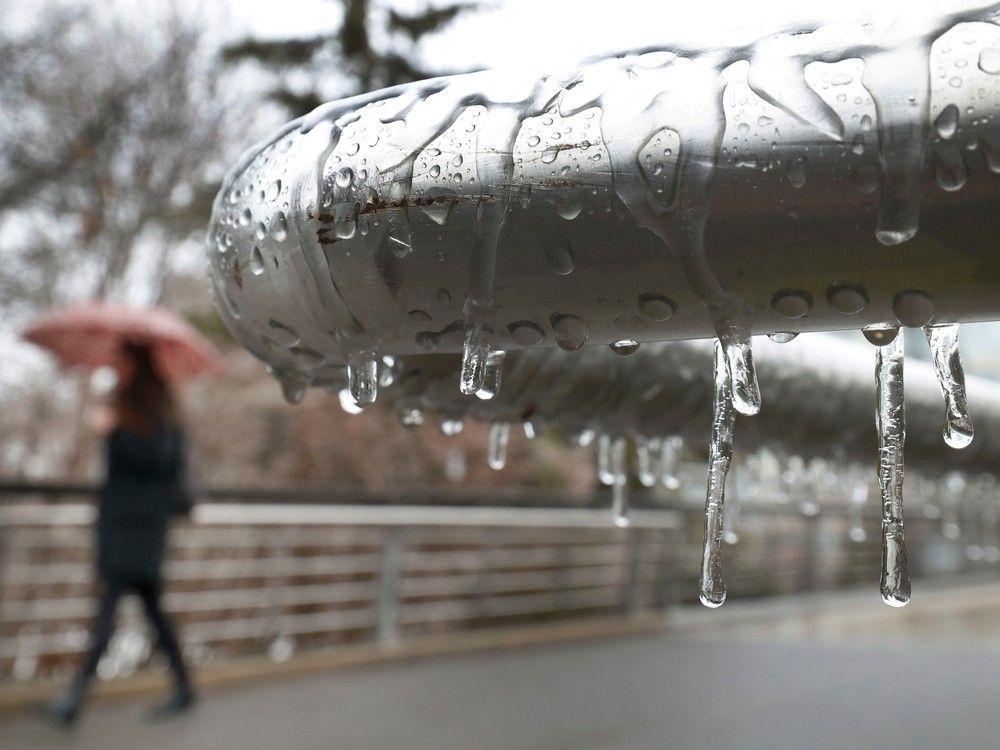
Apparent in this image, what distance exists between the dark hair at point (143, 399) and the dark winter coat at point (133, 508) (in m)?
0.05

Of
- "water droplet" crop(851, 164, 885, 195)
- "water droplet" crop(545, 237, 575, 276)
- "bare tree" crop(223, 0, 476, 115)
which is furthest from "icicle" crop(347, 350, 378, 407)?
"bare tree" crop(223, 0, 476, 115)

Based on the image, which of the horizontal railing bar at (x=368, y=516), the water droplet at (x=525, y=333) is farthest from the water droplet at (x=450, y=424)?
the horizontal railing bar at (x=368, y=516)

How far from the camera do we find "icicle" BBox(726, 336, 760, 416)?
42cm

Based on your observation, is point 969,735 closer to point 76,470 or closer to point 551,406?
point 551,406

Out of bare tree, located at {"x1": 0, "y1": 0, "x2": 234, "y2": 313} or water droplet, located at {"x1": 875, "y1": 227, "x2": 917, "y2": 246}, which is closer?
water droplet, located at {"x1": 875, "y1": 227, "x2": 917, "y2": 246}

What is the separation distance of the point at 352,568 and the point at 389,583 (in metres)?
1.13

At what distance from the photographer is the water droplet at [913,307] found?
1.11 feet

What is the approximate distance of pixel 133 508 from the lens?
15.6 ft

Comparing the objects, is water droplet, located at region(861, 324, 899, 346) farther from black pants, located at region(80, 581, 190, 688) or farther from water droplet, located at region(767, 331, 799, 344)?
black pants, located at region(80, 581, 190, 688)

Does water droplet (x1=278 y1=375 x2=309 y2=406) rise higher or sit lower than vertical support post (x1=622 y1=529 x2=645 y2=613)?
higher

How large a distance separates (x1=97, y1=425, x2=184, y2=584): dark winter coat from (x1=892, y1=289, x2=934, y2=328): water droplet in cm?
481

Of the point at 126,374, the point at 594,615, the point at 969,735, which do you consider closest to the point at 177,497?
the point at 126,374

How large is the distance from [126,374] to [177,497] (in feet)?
2.25

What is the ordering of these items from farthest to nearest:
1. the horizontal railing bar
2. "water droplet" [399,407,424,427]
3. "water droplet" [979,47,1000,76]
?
1. the horizontal railing bar
2. "water droplet" [399,407,424,427]
3. "water droplet" [979,47,1000,76]
